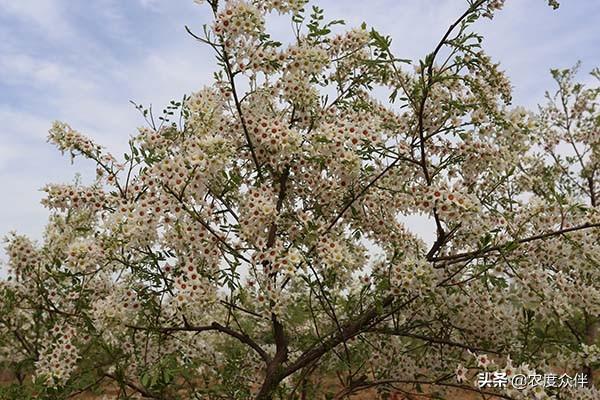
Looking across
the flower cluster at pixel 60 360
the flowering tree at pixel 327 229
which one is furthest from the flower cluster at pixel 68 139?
the flower cluster at pixel 60 360

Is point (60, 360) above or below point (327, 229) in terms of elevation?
below

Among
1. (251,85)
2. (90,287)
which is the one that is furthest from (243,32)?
(90,287)

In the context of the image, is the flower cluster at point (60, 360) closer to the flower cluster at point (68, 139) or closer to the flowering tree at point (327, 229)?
the flowering tree at point (327, 229)

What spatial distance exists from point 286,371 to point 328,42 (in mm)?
2698

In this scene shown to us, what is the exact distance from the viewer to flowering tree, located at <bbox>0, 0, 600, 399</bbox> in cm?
355

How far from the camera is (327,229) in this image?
3992 millimetres

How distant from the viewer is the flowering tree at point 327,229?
3.55 metres

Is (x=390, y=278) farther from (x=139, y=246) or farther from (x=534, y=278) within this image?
(x=139, y=246)

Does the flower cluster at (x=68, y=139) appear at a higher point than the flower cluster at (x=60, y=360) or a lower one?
higher

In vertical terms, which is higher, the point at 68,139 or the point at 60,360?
the point at 68,139

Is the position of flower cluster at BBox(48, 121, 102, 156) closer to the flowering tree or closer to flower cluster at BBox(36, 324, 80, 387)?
the flowering tree

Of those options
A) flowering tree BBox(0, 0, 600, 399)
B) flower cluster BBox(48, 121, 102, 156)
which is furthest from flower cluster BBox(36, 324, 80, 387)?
flower cluster BBox(48, 121, 102, 156)

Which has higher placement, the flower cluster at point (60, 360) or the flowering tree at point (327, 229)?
the flowering tree at point (327, 229)

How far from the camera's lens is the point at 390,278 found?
149 inches
